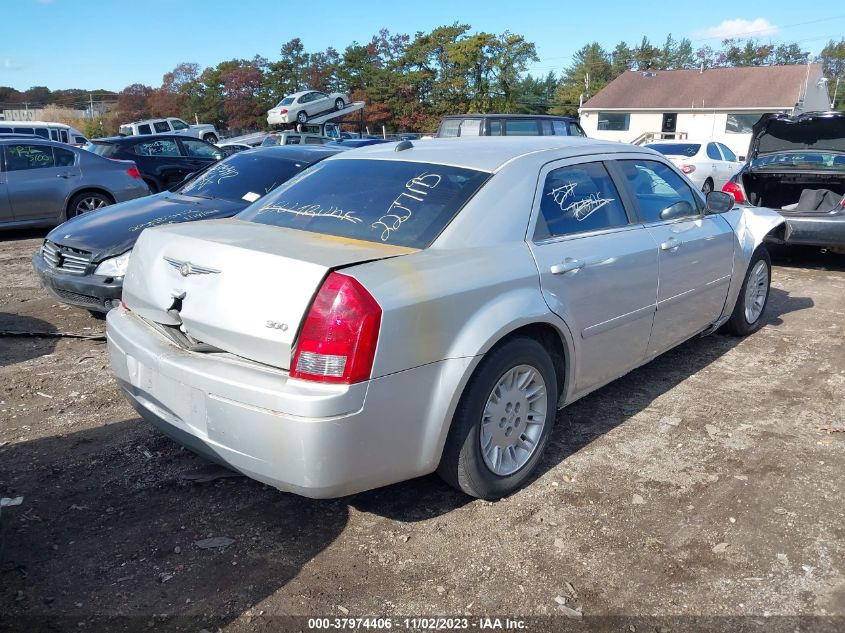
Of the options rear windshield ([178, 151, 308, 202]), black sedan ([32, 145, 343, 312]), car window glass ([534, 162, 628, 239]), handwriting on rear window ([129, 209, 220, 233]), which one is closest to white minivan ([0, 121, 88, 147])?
rear windshield ([178, 151, 308, 202])

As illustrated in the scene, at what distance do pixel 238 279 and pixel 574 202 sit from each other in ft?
6.11

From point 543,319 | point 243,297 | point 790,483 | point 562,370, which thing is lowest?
point 790,483

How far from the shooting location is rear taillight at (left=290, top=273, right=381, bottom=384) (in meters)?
2.55

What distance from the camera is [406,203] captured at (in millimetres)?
3332

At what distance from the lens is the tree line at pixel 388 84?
2207 inches

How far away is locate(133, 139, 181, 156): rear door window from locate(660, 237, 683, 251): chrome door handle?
10757 mm

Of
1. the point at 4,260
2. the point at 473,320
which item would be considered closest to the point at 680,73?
the point at 4,260

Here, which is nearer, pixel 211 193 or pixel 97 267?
pixel 97 267

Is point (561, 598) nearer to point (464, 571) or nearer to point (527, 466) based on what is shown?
point (464, 571)

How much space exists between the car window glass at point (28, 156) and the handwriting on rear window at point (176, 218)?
18.1ft

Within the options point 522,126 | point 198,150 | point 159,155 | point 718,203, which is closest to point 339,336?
point 718,203

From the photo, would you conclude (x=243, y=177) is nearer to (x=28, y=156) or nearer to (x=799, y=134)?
(x=28, y=156)

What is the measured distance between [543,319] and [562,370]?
18.1 inches

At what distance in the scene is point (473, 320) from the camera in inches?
115
